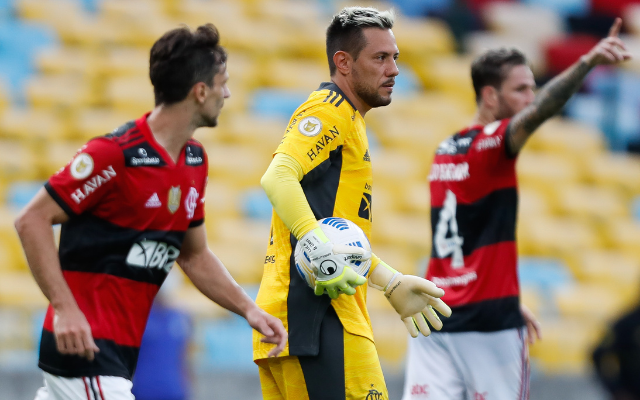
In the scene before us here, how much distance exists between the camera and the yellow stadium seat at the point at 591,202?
15.1 meters

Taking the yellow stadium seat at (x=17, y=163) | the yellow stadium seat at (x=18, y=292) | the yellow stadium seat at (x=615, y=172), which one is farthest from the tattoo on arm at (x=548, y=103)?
the yellow stadium seat at (x=615, y=172)

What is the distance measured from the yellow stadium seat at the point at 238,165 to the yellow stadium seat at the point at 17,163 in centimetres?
252

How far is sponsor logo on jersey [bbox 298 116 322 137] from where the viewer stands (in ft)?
14.7

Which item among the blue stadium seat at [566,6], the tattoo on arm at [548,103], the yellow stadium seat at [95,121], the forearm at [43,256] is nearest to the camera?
the forearm at [43,256]

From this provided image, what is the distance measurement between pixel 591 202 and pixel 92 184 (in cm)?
1245

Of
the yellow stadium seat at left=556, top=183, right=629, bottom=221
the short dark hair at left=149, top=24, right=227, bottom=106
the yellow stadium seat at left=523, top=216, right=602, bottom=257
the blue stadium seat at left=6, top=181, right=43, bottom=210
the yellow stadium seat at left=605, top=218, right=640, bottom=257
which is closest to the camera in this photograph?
the short dark hair at left=149, top=24, right=227, bottom=106

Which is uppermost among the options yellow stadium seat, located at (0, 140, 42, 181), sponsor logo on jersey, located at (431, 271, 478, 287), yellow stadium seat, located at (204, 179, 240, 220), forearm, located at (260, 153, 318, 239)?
yellow stadium seat, located at (0, 140, 42, 181)

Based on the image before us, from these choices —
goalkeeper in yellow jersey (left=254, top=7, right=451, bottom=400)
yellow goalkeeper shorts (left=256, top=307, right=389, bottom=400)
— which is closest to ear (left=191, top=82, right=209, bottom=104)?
goalkeeper in yellow jersey (left=254, top=7, right=451, bottom=400)

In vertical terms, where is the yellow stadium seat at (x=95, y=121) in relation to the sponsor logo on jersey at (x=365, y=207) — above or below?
above

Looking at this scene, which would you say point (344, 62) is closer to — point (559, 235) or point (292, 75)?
point (559, 235)

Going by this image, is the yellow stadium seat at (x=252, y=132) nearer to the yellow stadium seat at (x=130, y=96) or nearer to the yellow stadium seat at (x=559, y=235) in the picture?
the yellow stadium seat at (x=130, y=96)

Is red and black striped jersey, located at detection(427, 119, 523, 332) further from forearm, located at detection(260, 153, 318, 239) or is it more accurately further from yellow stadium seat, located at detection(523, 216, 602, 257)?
yellow stadium seat, located at detection(523, 216, 602, 257)

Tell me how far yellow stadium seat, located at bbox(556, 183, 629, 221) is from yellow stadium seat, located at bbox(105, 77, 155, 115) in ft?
22.7

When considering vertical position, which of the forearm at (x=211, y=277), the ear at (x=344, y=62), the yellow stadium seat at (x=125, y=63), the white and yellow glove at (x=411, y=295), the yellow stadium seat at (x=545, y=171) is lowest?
the white and yellow glove at (x=411, y=295)
